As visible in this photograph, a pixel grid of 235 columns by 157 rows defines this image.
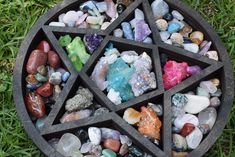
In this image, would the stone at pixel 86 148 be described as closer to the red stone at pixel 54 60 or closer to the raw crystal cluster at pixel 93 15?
the red stone at pixel 54 60

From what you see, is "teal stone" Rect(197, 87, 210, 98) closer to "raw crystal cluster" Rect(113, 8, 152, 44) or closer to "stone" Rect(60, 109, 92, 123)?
"raw crystal cluster" Rect(113, 8, 152, 44)

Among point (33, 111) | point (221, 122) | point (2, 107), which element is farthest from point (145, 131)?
point (2, 107)

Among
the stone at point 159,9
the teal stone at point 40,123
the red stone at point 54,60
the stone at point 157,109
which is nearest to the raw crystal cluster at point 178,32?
the stone at point 159,9

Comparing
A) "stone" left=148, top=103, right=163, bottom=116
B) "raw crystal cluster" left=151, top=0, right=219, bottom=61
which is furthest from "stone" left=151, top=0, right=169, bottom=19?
"stone" left=148, top=103, right=163, bottom=116

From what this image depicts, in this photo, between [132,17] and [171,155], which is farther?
[132,17]

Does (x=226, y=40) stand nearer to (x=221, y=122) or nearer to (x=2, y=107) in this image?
(x=221, y=122)

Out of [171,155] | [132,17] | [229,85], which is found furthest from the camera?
[132,17]

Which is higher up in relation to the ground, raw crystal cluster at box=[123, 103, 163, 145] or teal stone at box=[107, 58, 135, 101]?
teal stone at box=[107, 58, 135, 101]
